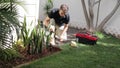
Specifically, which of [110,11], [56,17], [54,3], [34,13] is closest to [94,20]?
[110,11]

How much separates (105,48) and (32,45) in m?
2.67

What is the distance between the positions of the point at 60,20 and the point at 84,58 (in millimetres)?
1534

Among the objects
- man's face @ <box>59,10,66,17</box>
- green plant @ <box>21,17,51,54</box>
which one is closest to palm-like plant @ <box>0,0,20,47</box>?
green plant @ <box>21,17,51,54</box>

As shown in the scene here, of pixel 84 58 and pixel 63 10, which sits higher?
pixel 63 10

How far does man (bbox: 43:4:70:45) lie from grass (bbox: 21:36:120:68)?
16.6 inches

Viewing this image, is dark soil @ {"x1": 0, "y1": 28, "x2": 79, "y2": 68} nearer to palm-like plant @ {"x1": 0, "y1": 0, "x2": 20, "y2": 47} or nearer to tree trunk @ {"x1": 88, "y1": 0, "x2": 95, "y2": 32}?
palm-like plant @ {"x1": 0, "y1": 0, "x2": 20, "y2": 47}

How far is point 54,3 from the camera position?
12.9 m

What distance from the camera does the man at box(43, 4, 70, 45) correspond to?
7.95 metres

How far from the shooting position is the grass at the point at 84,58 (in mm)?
6684

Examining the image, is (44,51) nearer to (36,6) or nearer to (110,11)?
(36,6)

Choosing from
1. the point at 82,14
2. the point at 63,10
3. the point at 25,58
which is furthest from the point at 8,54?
the point at 82,14

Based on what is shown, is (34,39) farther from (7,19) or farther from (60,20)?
(7,19)

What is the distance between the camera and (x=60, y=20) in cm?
831

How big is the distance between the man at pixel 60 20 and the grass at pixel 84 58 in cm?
42
